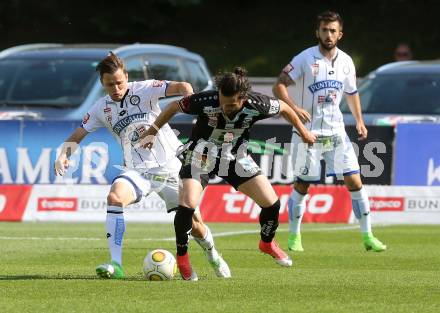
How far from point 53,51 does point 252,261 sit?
7.88 meters

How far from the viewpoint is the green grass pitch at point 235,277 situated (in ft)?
27.7

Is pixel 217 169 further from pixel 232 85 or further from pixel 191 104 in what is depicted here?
pixel 232 85

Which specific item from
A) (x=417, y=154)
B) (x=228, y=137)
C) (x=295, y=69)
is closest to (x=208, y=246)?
(x=228, y=137)

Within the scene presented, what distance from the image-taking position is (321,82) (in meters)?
12.8

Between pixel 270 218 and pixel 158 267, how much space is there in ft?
3.49

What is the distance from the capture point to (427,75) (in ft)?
57.8

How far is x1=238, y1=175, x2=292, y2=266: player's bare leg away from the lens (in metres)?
10.2

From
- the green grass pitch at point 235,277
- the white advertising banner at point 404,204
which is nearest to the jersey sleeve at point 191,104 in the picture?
the green grass pitch at point 235,277

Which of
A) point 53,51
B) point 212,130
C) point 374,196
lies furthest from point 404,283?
point 53,51

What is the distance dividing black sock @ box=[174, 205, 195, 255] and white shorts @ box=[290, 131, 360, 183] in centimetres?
311

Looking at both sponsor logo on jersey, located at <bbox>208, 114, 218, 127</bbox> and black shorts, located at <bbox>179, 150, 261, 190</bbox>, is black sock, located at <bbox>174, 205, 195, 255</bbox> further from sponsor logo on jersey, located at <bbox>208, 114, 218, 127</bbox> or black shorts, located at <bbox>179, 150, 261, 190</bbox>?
sponsor logo on jersey, located at <bbox>208, 114, 218, 127</bbox>

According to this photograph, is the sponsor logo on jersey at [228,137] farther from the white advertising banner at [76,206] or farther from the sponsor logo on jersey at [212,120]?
the white advertising banner at [76,206]

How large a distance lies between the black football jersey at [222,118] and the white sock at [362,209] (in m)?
2.79

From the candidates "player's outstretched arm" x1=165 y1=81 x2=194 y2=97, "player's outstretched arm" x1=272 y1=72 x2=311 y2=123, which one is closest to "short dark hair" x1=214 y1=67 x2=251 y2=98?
"player's outstretched arm" x1=165 y1=81 x2=194 y2=97
